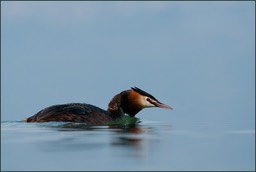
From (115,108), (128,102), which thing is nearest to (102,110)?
(115,108)

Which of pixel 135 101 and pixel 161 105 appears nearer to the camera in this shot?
pixel 135 101

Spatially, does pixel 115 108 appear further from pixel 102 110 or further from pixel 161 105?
pixel 161 105

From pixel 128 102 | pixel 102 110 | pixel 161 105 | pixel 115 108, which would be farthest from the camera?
pixel 161 105

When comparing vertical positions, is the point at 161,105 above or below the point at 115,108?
above

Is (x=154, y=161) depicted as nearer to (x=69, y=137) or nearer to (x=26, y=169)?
(x=26, y=169)

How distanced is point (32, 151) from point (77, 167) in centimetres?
175

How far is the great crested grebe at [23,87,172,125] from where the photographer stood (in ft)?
44.6

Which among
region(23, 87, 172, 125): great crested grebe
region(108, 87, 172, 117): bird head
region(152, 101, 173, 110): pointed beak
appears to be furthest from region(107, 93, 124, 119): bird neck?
region(152, 101, 173, 110): pointed beak

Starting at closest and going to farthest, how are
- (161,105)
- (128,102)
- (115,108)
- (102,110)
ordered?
(102,110) < (115,108) < (128,102) < (161,105)

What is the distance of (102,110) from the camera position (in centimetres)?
1456

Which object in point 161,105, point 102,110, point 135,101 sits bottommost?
point 102,110

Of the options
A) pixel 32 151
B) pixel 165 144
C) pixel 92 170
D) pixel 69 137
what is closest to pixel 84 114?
pixel 69 137

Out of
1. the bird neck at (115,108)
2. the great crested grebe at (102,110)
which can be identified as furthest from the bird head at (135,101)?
the bird neck at (115,108)

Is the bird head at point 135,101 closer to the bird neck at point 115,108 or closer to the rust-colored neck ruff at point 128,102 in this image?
the rust-colored neck ruff at point 128,102
